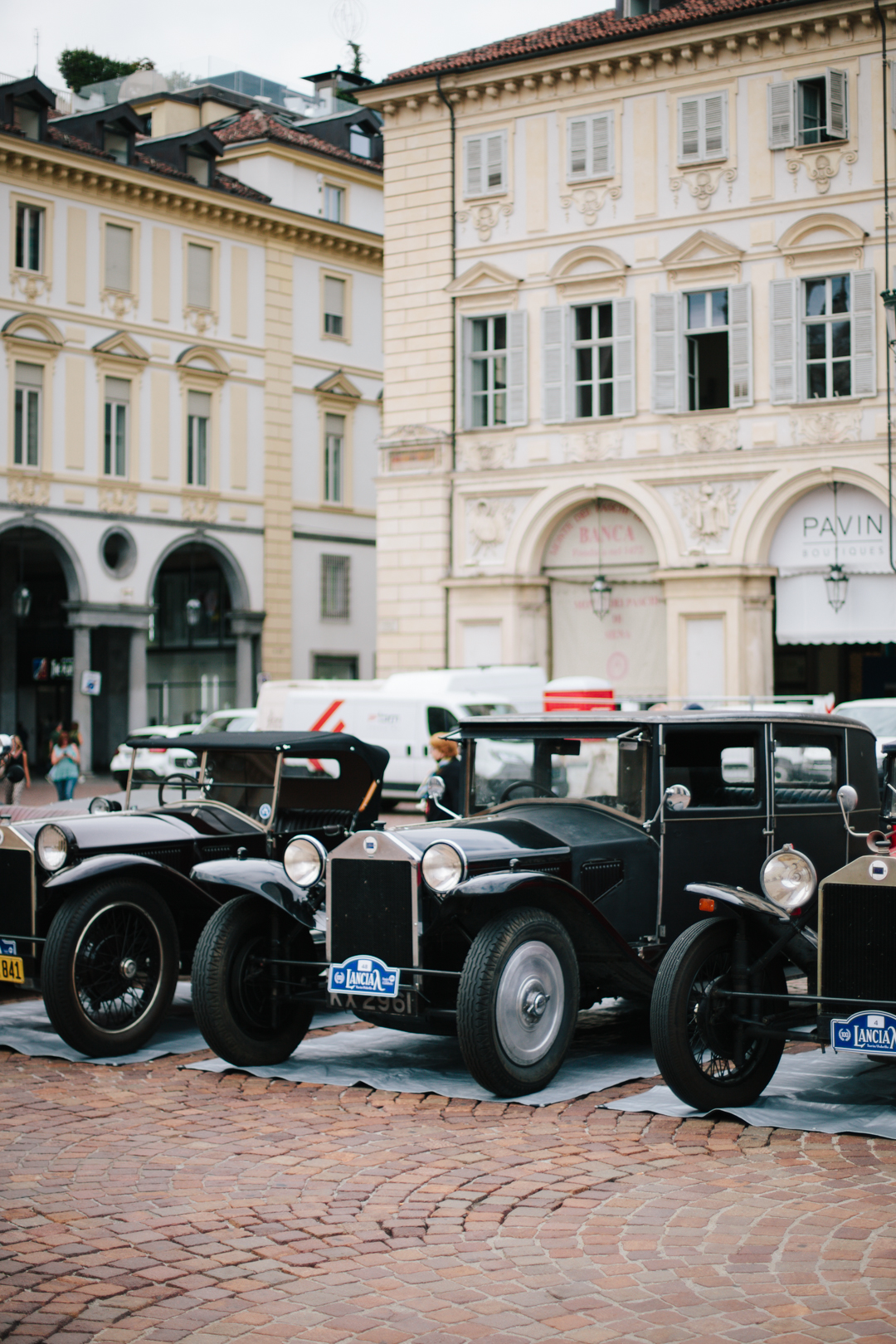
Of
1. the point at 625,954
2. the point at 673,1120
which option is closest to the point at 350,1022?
the point at 625,954

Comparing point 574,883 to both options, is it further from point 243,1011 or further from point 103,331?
point 103,331

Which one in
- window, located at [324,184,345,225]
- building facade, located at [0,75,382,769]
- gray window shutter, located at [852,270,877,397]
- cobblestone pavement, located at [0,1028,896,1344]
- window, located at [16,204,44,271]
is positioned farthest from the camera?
window, located at [324,184,345,225]

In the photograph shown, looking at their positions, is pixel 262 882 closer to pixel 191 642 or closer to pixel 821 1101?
pixel 821 1101

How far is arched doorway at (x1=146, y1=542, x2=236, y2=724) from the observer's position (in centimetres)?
3956

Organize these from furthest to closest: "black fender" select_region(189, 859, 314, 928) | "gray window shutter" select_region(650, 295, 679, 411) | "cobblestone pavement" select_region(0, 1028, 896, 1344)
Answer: "gray window shutter" select_region(650, 295, 679, 411)
"black fender" select_region(189, 859, 314, 928)
"cobblestone pavement" select_region(0, 1028, 896, 1344)

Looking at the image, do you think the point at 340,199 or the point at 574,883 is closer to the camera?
the point at 574,883

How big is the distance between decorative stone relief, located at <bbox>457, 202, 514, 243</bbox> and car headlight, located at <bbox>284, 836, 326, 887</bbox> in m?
20.6

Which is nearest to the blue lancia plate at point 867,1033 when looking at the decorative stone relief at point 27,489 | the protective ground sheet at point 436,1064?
the protective ground sheet at point 436,1064

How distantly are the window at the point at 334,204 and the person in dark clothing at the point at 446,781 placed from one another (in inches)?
1203

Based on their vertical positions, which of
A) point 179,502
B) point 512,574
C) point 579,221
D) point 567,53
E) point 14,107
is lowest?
point 512,574

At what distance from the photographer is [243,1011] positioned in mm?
8234

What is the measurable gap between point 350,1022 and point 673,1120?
303 centimetres

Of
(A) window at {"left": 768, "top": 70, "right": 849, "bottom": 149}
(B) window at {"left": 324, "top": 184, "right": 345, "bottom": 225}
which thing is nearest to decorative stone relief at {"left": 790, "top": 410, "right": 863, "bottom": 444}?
(A) window at {"left": 768, "top": 70, "right": 849, "bottom": 149}

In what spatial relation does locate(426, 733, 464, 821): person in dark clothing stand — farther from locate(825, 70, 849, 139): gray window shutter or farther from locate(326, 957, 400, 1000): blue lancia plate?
locate(825, 70, 849, 139): gray window shutter
